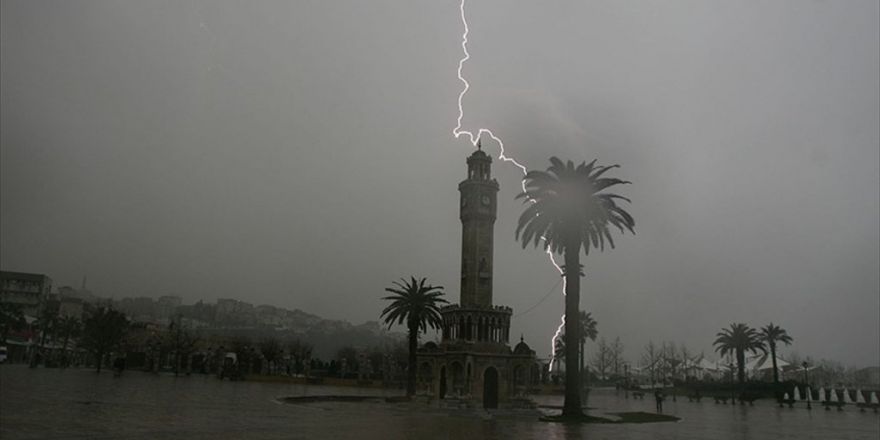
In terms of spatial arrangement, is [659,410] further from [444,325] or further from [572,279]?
[444,325]

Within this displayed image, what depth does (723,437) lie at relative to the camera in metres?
25.1

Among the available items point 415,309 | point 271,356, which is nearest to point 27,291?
point 271,356

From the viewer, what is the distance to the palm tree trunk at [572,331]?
36556mm

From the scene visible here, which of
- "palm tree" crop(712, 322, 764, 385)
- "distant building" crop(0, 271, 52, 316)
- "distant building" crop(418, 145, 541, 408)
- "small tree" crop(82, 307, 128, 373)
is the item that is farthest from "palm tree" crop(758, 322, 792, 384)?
"distant building" crop(0, 271, 52, 316)

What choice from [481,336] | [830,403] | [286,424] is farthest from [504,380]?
[830,403]

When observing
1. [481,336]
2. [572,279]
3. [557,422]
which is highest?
[572,279]

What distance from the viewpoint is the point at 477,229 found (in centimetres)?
5422

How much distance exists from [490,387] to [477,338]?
3999 mm

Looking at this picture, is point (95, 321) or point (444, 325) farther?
point (95, 321)

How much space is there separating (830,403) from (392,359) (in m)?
58.9

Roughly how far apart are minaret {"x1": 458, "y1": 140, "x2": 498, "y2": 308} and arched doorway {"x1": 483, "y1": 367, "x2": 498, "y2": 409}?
17.7 ft

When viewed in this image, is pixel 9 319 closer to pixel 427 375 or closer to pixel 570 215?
pixel 427 375

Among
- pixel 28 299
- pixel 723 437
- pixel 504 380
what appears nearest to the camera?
pixel 723 437

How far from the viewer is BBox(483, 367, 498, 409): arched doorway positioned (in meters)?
50.4
